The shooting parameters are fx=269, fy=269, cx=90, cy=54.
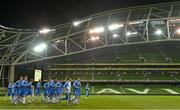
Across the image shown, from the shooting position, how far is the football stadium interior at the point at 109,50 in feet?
171

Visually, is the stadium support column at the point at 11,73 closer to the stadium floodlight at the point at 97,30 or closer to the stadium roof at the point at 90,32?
the stadium roof at the point at 90,32

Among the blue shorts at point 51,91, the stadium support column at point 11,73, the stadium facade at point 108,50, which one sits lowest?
the blue shorts at point 51,91

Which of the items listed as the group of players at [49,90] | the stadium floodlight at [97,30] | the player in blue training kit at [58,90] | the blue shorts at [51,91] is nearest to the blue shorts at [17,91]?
the group of players at [49,90]

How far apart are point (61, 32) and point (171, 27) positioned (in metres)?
23.4

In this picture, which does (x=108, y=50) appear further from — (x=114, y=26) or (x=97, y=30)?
(x=114, y=26)

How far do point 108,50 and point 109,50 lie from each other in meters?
0.26

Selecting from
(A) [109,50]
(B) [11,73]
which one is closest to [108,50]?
(A) [109,50]

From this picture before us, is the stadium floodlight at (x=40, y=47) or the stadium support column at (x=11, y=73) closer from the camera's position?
the stadium support column at (x=11, y=73)

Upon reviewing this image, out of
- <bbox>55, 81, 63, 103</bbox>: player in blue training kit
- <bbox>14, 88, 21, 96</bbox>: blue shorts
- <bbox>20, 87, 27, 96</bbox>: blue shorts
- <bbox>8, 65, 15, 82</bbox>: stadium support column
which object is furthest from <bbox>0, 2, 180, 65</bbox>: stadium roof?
<bbox>14, 88, 21, 96</bbox>: blue shorts

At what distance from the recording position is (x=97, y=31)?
5444cm

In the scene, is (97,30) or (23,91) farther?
(97,30)

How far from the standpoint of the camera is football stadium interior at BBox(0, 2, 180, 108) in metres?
52.2

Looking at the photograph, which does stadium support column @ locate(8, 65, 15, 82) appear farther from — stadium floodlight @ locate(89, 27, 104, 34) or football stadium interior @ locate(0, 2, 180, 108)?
stadium floodlight @ locate(89, 27, 104, 34)

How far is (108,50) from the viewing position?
69875 millimetres
